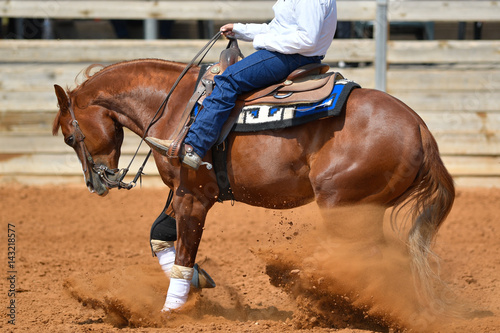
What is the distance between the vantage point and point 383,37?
299 inches

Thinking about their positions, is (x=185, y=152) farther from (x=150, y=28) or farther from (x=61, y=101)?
(x=150, y=28)

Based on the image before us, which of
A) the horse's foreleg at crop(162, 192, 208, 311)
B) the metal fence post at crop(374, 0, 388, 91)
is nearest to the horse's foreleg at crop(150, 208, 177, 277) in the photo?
the horse's foreleg at crop(162, 192, 208, 311)

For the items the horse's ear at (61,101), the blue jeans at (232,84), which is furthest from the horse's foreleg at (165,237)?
the horse's ear at (61,101)

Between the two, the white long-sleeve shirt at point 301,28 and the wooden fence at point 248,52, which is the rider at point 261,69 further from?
the wooden fence at point 248,52

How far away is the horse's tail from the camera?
3.57 metres

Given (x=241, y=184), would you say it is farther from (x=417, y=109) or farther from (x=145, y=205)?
(x=417, y=109)

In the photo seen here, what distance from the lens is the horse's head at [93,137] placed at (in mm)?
4156

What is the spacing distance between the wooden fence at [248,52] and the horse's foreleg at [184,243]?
406cm

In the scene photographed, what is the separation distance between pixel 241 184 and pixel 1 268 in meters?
2.67

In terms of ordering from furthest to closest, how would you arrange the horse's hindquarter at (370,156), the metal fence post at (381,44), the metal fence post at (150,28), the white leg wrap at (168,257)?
the metal fence post at (150,28) → the metal fence post at (381,44) → the white leg wrap at (168,257) → the horse's hindquarter at (370,156)

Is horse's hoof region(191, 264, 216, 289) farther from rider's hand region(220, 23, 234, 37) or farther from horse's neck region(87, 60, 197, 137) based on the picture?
rider's hand region(220, 23, 234, 37)

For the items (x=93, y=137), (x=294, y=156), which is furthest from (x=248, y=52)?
(x=294, y=156)

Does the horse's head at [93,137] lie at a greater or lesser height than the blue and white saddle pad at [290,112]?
lesser

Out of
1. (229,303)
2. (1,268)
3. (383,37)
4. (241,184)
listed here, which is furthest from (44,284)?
(383,37)
